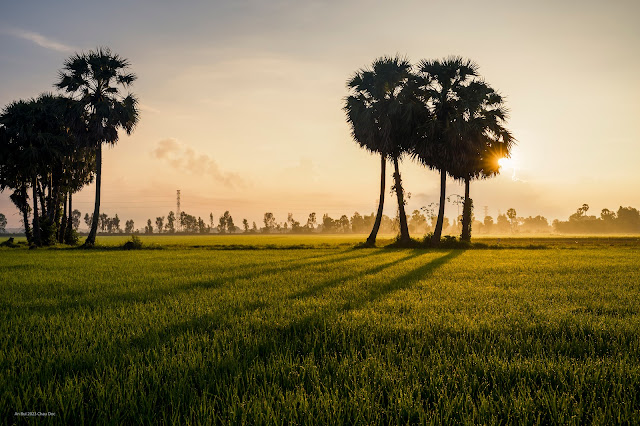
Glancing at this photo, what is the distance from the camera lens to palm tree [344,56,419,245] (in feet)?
117

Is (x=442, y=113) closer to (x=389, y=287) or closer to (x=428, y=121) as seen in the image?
(x=428, y=121)

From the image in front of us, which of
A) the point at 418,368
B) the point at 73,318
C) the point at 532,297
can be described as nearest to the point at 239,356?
the point at 418,368

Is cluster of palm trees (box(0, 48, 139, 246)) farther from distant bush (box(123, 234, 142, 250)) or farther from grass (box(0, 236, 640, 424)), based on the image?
grass (box(0, 236, 640, 424))

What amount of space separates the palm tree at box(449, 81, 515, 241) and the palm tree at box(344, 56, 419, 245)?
4.92m

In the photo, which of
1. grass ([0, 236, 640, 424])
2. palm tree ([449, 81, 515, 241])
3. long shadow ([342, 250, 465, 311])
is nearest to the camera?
grass ([0, 236, 640, 424])

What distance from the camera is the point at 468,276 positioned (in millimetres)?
13664

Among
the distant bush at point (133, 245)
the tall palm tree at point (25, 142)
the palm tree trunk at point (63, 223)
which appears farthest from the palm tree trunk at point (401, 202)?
the palm tree trunk at point (63, 223)

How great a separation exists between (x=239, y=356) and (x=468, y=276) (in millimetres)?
11359

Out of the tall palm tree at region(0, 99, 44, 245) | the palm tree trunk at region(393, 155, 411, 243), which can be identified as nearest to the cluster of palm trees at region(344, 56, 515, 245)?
the palm tree trunk at region(393, 155, 411, 243)

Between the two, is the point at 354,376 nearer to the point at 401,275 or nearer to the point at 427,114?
the point at 401,275

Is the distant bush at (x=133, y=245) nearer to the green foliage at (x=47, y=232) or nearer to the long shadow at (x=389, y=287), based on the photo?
the green foliage at (x=47, y=232)

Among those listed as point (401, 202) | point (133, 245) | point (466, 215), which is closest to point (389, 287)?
point (401, 202)

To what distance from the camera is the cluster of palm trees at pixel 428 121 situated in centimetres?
3412

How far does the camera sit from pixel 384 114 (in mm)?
37062
